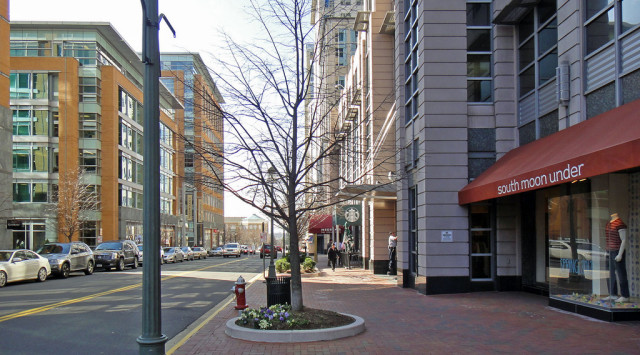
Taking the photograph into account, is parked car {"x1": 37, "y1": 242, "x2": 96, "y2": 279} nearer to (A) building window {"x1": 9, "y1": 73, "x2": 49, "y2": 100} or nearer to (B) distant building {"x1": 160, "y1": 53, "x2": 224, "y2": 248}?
(B) distant building {"x1": 160, "y1": 53, "x2": 224, "y2": 248}

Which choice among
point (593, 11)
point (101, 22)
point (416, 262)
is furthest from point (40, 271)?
point (101, 22)

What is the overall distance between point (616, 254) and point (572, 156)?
2.46 m

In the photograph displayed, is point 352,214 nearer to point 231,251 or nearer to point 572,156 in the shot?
point 572,156

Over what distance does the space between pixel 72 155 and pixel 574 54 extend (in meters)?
46.8

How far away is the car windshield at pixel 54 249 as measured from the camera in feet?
90.5

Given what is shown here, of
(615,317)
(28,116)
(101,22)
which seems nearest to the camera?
(615,317)

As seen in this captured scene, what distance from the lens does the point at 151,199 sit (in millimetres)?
5590

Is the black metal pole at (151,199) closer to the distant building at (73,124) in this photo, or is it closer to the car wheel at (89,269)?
the car wheel at (89,269)

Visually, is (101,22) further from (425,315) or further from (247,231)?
(247,231)

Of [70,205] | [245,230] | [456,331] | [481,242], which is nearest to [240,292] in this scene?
[456,331]

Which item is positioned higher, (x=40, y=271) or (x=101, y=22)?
(x=101, y=22)

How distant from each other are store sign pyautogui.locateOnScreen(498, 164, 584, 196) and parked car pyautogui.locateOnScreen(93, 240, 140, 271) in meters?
25.6

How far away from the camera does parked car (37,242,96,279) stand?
26188 millimetres

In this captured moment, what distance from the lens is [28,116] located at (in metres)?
48.6
